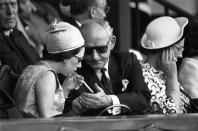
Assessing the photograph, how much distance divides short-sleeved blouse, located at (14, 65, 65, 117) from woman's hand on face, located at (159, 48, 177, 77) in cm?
115

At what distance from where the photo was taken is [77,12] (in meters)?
6.90

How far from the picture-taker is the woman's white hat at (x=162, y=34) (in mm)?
5844

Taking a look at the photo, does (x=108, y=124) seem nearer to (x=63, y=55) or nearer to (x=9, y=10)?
(x=63, y=55)

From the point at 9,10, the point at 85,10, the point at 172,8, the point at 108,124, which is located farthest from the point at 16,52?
the point at 172,8

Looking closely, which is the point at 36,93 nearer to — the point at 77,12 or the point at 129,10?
the point at 77,12

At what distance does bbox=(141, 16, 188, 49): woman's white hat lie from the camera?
584 cm

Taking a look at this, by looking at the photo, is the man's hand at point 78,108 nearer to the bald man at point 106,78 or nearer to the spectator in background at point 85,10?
the bald man at point 106,78

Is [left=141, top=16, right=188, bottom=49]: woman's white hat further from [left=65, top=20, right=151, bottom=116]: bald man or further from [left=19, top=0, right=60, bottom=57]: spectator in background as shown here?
[left=19, top=0, right=60, bottom=57]: spectator in background

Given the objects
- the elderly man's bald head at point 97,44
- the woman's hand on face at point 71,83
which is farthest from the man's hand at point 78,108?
the elderly man's bald head at point 97,44

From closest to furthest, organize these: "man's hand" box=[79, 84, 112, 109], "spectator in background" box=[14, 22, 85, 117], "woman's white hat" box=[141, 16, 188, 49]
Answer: "spectator in background" box=[14, 22, 85, 117] → "man's hand" box=[79, 84, 112, 109] → "woman's white hat" box=[141, 16, 188, 49]

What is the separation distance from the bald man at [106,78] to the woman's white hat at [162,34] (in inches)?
14.4

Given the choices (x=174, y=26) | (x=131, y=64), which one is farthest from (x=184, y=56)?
(x=131, y=64)

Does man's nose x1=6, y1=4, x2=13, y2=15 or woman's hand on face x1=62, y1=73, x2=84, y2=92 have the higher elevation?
man's nose x1=6, y1=4, x2=13, y2=15

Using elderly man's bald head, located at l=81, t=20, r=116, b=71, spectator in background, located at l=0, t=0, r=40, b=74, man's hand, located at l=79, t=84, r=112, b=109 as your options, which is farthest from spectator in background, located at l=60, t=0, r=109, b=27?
man's hand, located at l=79, t=84, r=112, b=109
